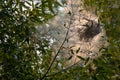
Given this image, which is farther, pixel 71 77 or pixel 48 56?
pixel 48 56

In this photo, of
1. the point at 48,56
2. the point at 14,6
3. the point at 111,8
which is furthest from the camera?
the point at 111,8

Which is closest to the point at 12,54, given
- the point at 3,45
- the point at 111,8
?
the point at 3,45

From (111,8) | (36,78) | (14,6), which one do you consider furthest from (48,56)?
(111,8)

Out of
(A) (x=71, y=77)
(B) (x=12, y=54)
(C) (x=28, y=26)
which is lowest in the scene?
(A) (x=71, y=77)

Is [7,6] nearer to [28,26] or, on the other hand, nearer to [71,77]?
[28,26]

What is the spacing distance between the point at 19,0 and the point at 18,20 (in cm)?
24

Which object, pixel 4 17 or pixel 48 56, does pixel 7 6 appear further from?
pixel 48 56

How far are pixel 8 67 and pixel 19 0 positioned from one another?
81 centimetres

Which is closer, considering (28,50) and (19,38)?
(19,38)

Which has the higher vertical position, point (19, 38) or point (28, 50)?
point (19, 38)

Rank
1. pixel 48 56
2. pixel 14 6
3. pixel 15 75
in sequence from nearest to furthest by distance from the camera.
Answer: pixel 15 75, pixel 14 6, pixel 48 56

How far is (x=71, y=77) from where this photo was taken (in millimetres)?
3191

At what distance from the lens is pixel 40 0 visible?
3328 mm

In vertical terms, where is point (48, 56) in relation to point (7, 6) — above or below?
below
